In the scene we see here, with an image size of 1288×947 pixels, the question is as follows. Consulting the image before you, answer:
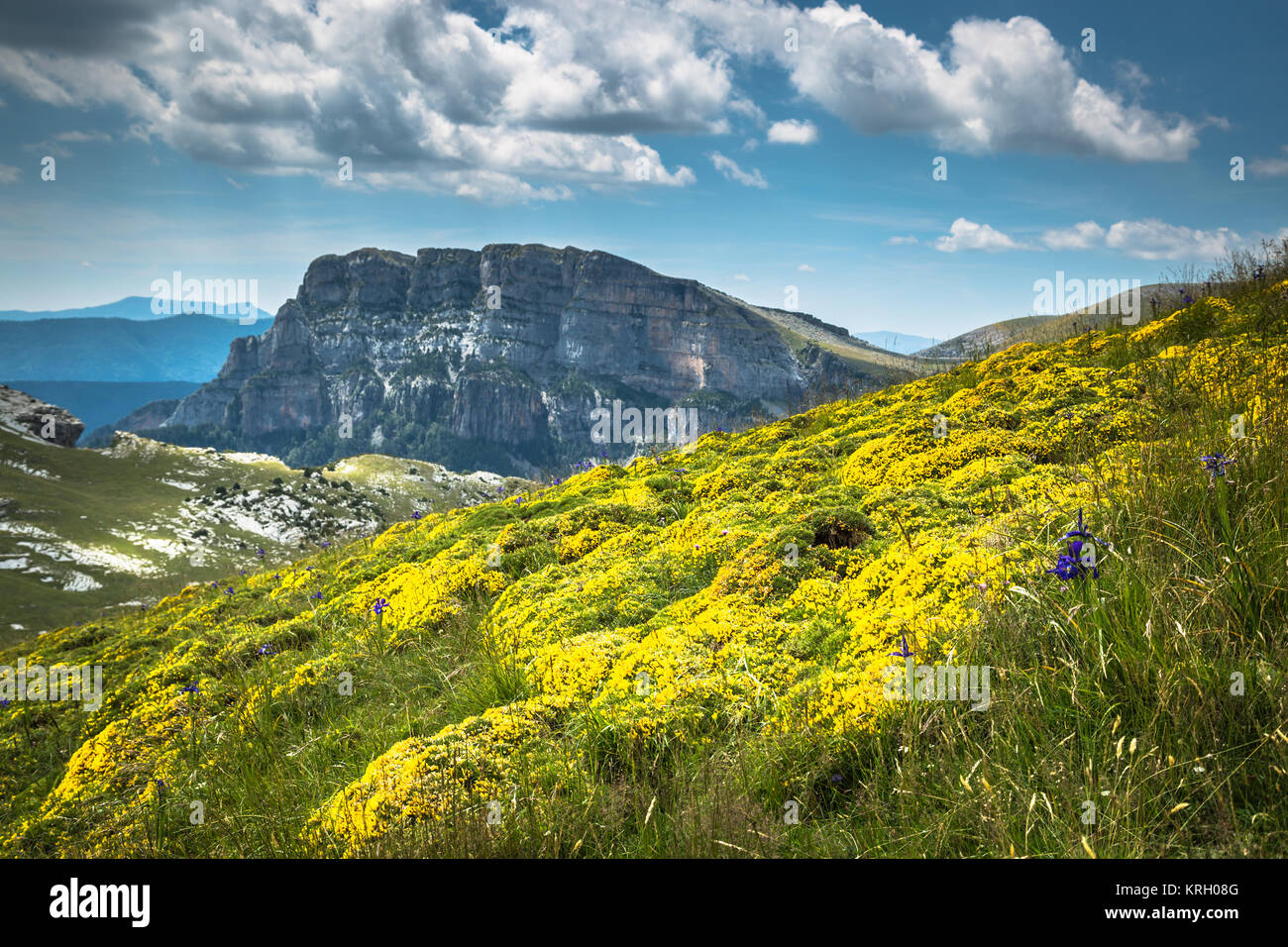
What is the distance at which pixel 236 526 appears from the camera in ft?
326

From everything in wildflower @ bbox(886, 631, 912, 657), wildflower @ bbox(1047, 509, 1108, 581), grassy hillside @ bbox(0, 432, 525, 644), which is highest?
wildflower @ bbox(1047, 509, 1108, 581)

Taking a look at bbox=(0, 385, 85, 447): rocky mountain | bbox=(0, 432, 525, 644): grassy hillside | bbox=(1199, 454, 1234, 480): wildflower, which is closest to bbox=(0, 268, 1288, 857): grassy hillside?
bbox=(1199, 454, 1234, 480): wildflower

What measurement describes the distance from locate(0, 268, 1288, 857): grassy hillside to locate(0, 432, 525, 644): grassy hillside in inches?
2111

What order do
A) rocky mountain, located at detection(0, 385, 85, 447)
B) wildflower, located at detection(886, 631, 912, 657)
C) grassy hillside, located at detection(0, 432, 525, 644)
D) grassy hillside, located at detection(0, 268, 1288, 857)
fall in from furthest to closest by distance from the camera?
rocky mountain, located at detection(0, 385, 85, 447) < grassy hillside, located at detection(0, 432, 525, 644) < wildflower, located at detection(886, 631, 912, 657) < grassy hillside, located at detection(0, 268, 1288, 857)

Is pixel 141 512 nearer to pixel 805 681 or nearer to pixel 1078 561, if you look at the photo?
pixel 805 681

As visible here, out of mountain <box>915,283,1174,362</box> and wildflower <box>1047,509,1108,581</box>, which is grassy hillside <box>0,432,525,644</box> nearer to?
mountain <box>915,283,1174,362</box>

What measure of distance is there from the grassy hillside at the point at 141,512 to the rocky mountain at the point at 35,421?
28.7 feet

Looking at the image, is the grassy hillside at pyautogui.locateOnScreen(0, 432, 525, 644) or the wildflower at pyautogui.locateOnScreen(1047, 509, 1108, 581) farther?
the grassy hillside at pyautogui.locateOnScreen(0, 432, 525, 644)

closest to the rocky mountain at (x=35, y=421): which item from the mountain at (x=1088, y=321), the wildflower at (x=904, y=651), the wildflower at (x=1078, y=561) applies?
the mountain at (x=1088, y=321)

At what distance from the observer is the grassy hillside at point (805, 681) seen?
2445mm

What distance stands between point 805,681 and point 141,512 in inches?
4765

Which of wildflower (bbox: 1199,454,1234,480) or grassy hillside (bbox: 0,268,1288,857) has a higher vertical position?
wildflower (bbox: 1199,454,1234,480)

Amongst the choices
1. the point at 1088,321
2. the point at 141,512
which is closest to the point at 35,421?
the point at 141,512

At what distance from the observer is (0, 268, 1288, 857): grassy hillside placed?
8.02 ft
